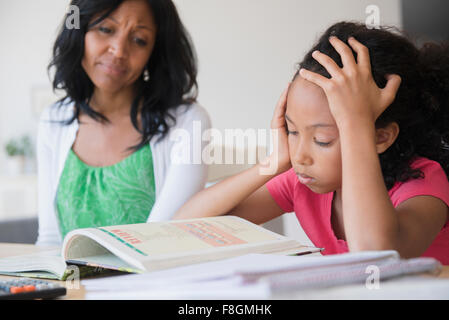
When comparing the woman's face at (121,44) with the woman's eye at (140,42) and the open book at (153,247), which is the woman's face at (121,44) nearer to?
the woman's eye at (140,42)

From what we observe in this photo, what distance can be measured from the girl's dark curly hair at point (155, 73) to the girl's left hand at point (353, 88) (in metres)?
0.81

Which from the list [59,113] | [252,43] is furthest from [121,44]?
[252,43]

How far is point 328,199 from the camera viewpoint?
1014 millimetres

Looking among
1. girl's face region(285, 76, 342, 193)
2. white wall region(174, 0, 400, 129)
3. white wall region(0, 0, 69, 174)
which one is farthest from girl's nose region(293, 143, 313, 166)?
white wall region(0, 0, 69, 174)

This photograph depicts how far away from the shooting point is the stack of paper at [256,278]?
0.43m

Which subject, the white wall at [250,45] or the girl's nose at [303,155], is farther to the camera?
the white wall at [250,45]

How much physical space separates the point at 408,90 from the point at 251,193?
14.8 inches

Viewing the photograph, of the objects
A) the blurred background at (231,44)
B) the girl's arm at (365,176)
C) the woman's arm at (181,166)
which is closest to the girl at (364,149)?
the girl's arm at (365,176)

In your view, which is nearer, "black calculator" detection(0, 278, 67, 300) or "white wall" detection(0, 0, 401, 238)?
"black calculator" detection(0, 278, 67, 300)

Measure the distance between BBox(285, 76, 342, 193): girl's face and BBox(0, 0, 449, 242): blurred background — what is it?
194cm

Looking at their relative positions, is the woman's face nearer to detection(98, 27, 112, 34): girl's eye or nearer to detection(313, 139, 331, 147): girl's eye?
detection(98, 27, 112, 34): girl's eye

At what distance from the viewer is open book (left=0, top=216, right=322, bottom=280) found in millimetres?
634

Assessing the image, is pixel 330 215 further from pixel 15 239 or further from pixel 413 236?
pixel 15 239
